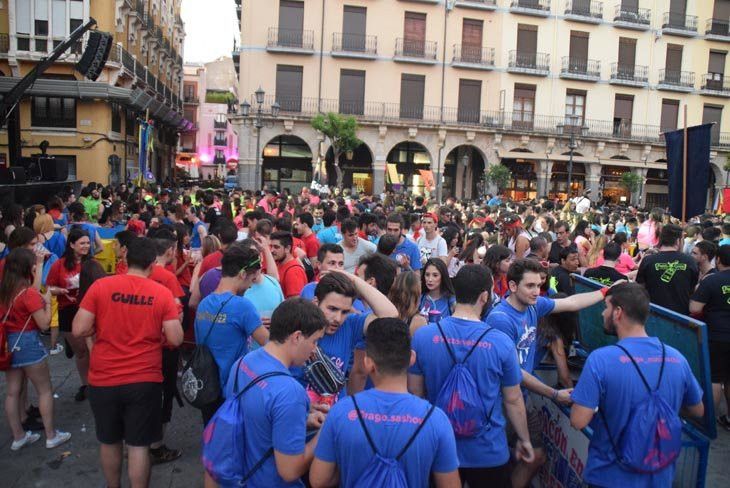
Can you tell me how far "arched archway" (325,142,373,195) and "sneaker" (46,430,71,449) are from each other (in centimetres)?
2634

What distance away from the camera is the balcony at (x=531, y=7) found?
2970 centimetres

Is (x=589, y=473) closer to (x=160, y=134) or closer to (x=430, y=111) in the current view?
(x=430, y=111)

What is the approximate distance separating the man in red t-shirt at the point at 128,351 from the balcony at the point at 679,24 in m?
34.5

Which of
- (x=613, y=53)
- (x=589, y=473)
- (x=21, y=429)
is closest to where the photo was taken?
(x=589, y=473)

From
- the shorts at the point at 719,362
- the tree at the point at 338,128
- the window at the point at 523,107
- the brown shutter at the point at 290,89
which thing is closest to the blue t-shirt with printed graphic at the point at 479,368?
the shorts at the point at 719,362

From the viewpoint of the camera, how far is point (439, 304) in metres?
4.76

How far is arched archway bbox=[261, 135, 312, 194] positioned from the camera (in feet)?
101

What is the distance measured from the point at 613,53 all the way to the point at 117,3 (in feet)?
80.1

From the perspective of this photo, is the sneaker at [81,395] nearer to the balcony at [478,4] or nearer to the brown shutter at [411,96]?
the brown shutter at [411,96]

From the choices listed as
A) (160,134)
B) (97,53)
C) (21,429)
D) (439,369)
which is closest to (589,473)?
(439,369)

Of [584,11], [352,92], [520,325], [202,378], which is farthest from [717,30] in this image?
[202,378]

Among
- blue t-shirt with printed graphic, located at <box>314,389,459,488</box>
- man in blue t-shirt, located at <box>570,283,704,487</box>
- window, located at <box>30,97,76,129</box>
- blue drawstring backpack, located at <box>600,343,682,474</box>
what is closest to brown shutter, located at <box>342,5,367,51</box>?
window, located at <box>30,97,76,129</box>

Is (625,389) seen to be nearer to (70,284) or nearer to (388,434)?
(388,434)

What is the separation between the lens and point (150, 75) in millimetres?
32469
